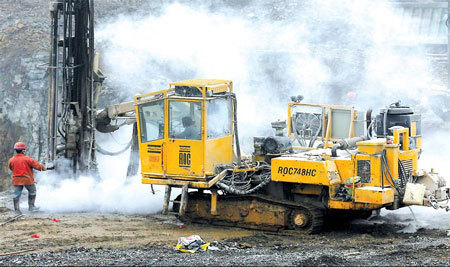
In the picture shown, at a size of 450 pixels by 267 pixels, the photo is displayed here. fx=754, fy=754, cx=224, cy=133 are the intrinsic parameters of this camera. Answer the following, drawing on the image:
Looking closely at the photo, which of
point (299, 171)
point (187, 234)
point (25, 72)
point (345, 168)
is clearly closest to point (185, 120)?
point (187, 234)

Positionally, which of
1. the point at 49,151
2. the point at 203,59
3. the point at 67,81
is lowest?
the point at 49,151

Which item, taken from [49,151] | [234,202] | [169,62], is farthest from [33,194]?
[169,62]

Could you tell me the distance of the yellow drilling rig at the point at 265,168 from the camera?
38.1 feet

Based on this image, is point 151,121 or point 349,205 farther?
point 151,121

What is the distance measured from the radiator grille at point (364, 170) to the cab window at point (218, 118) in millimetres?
2428

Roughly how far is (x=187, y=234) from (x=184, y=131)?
5.56 ft

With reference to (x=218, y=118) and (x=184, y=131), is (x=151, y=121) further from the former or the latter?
(x=218, y=118)

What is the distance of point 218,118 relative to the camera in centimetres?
1270

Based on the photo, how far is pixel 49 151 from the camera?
563 inches

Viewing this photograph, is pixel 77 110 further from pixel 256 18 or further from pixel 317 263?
pixel 256 18

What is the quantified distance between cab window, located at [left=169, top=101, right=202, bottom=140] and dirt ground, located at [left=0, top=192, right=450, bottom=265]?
1573 millimetres

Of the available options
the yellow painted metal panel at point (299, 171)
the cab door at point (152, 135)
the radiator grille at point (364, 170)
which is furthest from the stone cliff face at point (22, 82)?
the radiator grille at point (364, 170)

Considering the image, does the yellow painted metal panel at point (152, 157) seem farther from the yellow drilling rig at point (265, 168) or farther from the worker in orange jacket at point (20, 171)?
the worker in orange jacket at point (20, 171)

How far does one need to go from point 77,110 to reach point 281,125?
4.15 m
